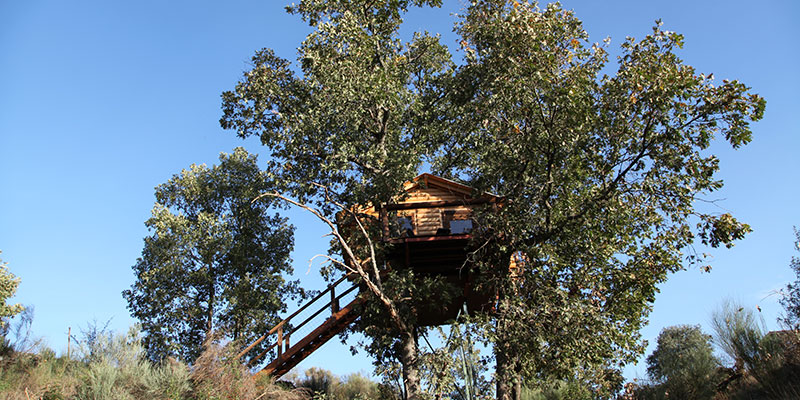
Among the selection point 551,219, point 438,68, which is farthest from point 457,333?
point 438,68

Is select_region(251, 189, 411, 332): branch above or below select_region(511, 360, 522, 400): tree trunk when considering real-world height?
above

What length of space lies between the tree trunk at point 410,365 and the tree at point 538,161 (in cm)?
4

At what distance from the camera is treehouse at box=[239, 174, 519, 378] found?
1561 centimetres

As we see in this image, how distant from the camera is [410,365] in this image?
46.8ft

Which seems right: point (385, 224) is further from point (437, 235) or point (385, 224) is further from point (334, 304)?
point (334, 304)

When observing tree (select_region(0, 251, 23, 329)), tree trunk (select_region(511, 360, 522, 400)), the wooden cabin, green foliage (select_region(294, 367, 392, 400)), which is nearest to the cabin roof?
the wooden cabin

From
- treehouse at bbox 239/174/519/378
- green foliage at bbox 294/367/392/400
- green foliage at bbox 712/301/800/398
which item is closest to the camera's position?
green foliage at bbox 712/301/800/398

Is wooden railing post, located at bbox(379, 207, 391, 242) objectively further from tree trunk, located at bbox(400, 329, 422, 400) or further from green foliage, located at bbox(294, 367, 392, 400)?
green foliage, located at bbox(294, 367, 392, 400)

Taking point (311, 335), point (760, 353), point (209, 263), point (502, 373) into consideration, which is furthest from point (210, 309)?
point (760, 353)

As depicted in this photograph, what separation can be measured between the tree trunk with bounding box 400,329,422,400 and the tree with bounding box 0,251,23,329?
18.1 meters

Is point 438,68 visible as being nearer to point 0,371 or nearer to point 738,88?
point 738,88

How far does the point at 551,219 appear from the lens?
14.1 meters

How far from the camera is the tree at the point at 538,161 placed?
1275 centimetres

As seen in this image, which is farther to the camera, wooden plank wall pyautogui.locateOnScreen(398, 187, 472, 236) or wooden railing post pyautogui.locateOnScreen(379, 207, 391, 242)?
wooden plank wall pyautogui.locateOnScreen(398, 187, 472, 236)
